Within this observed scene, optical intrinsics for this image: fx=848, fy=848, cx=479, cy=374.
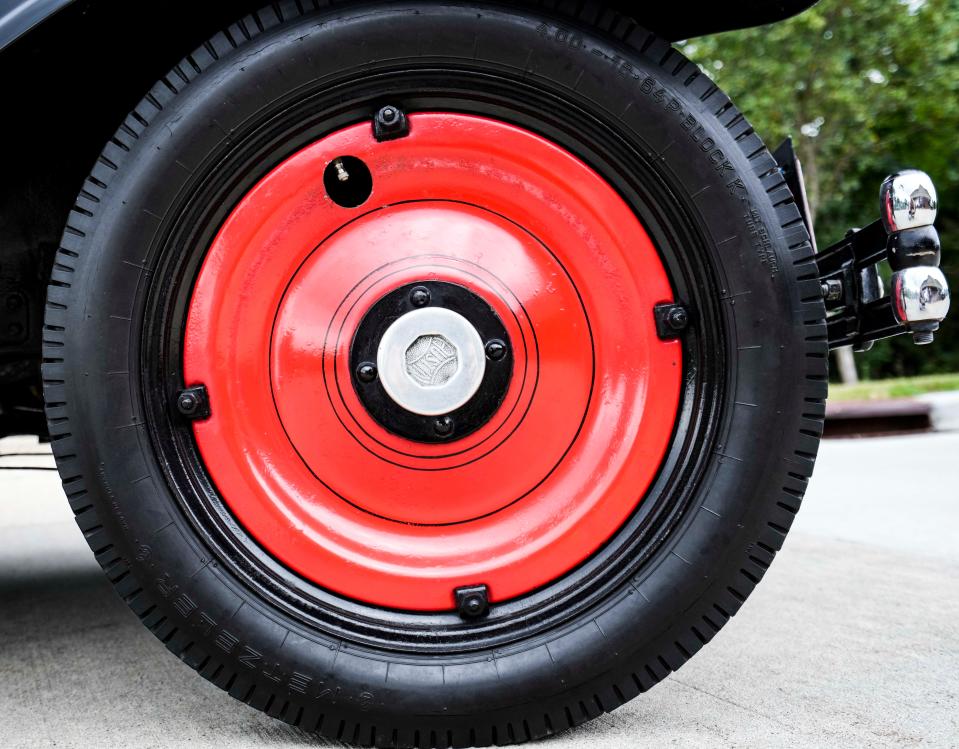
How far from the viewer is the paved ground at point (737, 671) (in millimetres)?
1173

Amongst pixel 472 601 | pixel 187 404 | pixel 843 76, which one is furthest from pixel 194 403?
pixel 843 76

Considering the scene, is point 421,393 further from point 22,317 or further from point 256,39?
point 22,317

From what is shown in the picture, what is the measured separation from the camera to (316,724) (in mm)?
1120

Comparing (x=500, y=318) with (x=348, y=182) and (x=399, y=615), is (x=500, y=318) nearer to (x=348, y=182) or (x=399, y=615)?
(x=348, y=182)

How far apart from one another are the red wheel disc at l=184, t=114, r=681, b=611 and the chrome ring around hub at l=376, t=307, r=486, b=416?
0.06m

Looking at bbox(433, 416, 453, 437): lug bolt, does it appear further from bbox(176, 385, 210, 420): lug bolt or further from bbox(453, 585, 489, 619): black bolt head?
bbox(176, 385, 210, 420): lug bolt

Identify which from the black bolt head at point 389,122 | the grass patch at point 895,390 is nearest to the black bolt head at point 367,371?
the black bolt head at point 389,122

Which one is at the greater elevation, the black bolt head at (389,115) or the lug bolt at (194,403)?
the black bolt head at (389,115)

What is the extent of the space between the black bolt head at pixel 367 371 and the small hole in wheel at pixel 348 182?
24 cm

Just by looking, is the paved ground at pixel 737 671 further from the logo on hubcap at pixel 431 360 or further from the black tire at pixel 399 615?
the logo on hubcap at pixel 431 360

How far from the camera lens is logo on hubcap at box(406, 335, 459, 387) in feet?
3.84

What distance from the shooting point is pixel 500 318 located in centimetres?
121

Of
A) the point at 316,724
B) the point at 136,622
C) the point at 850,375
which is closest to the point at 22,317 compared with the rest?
the point at 136,622

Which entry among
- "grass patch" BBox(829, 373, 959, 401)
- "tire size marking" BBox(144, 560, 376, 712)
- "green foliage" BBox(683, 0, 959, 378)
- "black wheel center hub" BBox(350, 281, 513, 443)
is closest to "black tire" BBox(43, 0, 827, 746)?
"tire size marking" BBox(144, 560, 376, 712)
